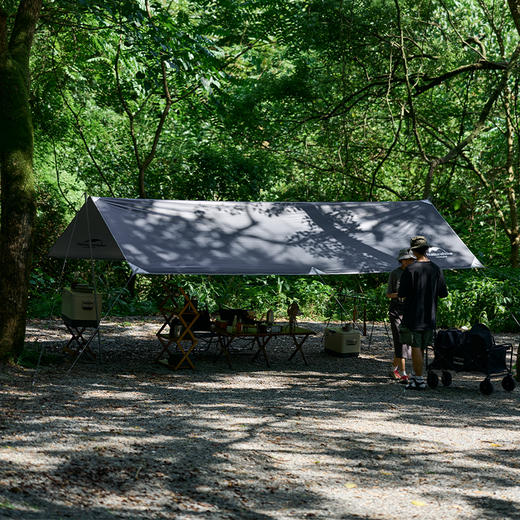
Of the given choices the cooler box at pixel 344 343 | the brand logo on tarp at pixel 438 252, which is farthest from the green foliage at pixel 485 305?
the brand logo on tarp at pixel 438 252

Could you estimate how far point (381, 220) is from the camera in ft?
30.2

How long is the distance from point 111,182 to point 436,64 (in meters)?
7.13

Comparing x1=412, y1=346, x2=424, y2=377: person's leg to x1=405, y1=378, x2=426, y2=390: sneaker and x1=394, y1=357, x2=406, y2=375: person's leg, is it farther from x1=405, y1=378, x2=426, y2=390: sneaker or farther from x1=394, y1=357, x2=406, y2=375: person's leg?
x1=394, y1=357, x2=406, y2=375: person's leg

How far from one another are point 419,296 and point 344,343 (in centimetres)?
252

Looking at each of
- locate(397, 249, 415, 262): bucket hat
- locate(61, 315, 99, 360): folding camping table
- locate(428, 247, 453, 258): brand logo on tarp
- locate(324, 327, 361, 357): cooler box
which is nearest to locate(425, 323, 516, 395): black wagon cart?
locate(397, 249, 415, 262): bucket hat

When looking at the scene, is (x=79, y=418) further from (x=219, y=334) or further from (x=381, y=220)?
(x=381, y=220)

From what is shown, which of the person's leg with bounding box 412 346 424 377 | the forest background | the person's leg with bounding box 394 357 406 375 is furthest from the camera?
the forest background

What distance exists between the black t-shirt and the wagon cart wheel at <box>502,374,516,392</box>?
0.99 metres

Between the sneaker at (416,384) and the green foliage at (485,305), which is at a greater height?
the green foliage at (485,305)

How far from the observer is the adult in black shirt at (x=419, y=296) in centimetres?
693

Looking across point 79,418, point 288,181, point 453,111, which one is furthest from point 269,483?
point 288,181

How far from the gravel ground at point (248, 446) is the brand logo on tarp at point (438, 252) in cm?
157

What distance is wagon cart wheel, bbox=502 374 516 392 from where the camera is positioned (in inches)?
282

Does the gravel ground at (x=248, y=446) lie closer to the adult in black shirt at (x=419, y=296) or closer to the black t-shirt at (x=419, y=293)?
the adult in black shirt at (x=419, y=296)
